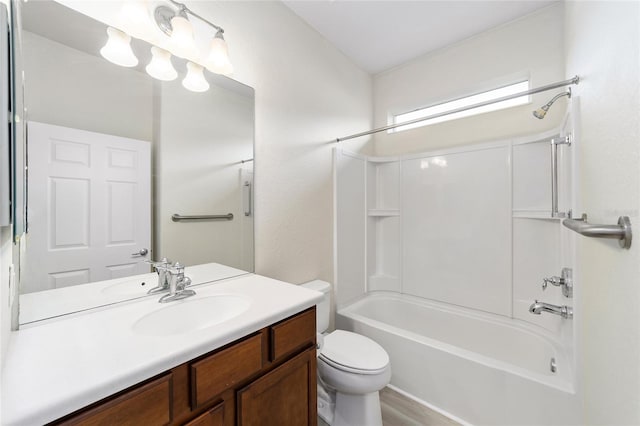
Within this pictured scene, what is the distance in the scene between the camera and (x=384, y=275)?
2.72 m

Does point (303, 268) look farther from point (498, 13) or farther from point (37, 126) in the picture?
point (498, 13)

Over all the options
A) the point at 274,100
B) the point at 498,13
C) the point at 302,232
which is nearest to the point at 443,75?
the point at 498,13

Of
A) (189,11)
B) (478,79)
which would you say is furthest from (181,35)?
(478,79)

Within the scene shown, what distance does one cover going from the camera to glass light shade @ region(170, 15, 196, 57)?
1.17 m

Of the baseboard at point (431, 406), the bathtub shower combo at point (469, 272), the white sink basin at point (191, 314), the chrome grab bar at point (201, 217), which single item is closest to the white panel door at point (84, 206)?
the chrome grab bar at point (201, 217)

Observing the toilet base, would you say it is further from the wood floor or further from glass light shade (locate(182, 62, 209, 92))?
glass light shade (locate(182, 62, 209, 92))

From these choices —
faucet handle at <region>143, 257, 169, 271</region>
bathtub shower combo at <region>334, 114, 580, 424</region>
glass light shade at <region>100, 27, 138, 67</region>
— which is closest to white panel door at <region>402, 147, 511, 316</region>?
bathtub shower combo at <region>334, 114, 580, 424</region>

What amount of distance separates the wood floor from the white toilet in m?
0.15

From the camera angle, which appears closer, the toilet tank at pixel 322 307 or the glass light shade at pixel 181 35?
the glass light shade at pixel 181 35

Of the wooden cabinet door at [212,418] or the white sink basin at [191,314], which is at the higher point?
the white sink basin at [191,314]

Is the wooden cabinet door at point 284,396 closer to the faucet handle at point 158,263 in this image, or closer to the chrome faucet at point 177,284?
the chrome faucet at point 177,284

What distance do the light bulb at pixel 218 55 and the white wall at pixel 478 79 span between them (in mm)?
1829

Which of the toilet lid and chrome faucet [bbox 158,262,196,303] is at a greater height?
chrome faucet [bbox 158,262,196,303]

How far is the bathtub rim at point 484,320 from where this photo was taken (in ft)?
4.49
